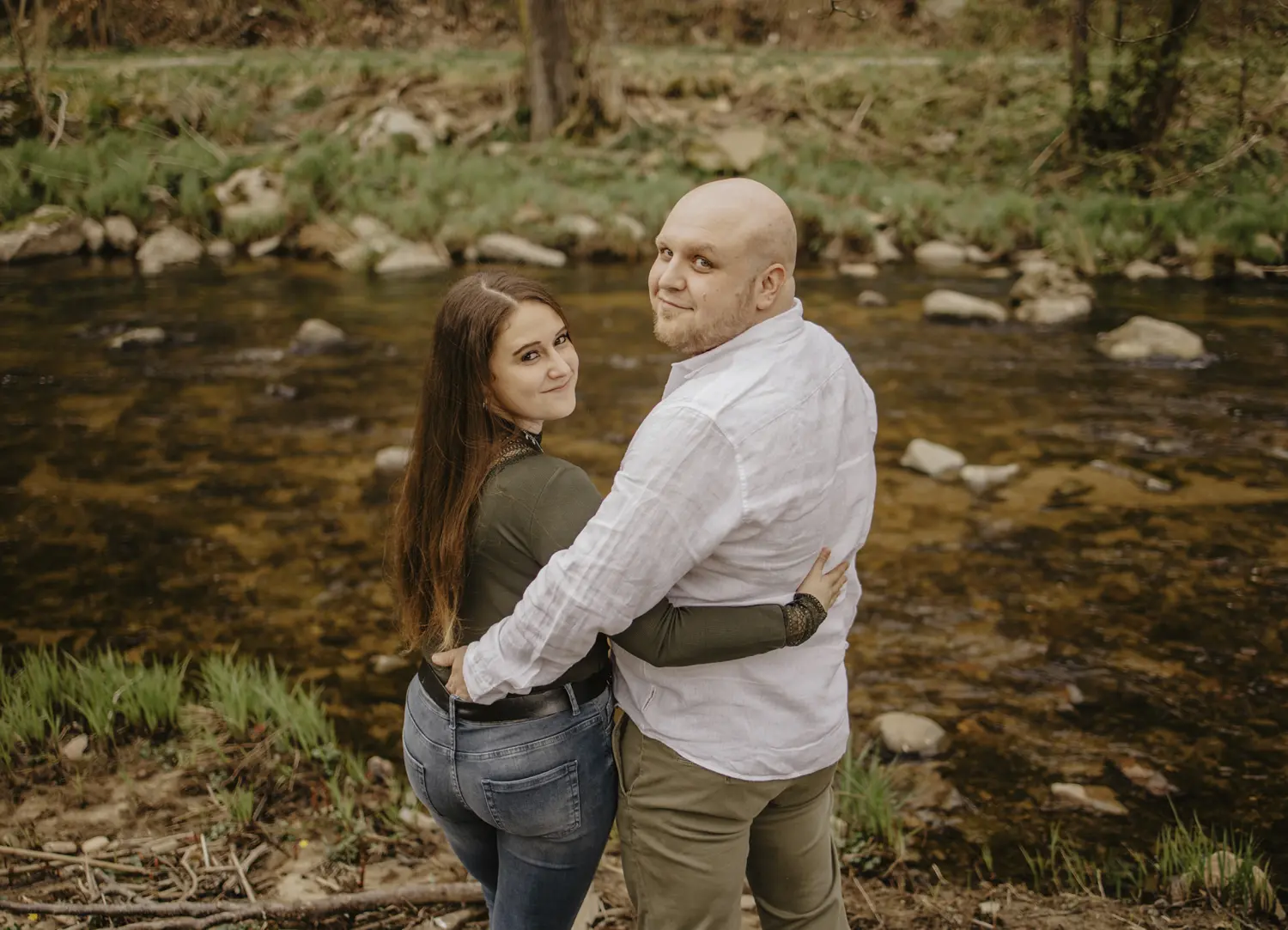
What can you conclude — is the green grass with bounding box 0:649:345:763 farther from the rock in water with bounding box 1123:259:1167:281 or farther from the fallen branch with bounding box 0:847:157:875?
the rock in water with bounding box 1123:259:1167:281

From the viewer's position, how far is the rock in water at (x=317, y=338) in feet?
31.1

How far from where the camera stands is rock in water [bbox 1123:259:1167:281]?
11852mm

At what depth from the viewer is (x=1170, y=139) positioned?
1318 cm

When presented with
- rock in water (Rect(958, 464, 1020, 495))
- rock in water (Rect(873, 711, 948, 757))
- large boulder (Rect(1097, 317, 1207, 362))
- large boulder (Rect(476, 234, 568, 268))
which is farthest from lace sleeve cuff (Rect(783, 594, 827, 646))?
large boulder (Rect(476, 234, 568, 268))

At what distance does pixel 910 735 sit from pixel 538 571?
2.66 metres

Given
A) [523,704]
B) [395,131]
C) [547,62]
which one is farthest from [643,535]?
[547,62]

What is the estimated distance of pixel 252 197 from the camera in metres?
13.4

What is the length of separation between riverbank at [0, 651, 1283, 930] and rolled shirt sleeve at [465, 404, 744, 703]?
1.38 meters

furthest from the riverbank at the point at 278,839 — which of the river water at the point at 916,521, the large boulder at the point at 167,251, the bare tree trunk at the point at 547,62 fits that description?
the bare tree trunk at the point at 547,62

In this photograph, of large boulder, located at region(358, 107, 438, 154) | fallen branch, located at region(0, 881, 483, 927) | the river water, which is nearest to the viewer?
fallen branch, located at region(0, 881, 483, 927)

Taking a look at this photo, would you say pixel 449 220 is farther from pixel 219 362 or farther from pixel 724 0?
pixel 724 0

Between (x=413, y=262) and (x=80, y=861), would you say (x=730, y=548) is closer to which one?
(x=80, y=861)

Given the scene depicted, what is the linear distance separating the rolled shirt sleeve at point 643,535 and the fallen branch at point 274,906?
1.37m

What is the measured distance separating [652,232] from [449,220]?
2.38 meters
